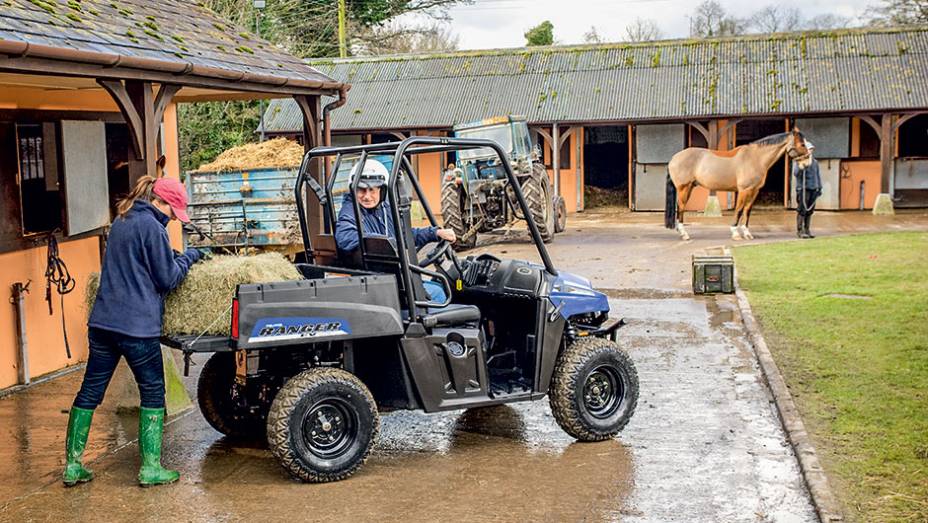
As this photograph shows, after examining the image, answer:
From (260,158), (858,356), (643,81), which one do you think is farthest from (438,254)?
(643,81)

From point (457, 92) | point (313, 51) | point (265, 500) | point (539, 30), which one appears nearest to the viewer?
point (265, 500)

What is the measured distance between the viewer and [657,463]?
6.94m

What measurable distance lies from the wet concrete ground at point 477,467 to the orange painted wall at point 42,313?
1.06ft

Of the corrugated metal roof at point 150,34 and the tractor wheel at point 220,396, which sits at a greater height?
the corrugated metal roof at point 150,34

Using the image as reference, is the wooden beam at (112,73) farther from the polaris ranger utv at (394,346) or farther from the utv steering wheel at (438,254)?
the utv steering wheel at (438,254)

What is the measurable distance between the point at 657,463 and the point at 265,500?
257 cm

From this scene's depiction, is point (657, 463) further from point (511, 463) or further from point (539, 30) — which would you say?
point (539, 30)

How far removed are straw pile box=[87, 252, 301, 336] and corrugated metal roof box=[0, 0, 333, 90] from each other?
6.43ft

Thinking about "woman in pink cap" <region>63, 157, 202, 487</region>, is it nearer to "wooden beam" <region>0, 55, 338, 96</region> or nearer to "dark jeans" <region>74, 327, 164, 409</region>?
"dark jeans" <region>74, 327, 164, 409</region>

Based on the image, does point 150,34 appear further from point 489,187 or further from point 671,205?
point 671,205

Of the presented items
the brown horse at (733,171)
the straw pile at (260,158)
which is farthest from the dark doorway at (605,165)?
the straw pile at (260,158)

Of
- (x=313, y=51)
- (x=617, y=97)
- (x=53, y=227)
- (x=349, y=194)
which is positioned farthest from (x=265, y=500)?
(x=313, y=51)

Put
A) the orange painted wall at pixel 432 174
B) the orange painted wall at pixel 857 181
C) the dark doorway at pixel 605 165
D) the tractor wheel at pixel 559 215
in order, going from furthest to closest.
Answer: the dark doorway at pixel 605 165
the orange painted wall at pixel 432 174
the orange painted wall at pixel 857 181
the tractor wheel at pixel 559 215

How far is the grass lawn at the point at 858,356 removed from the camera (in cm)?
643
